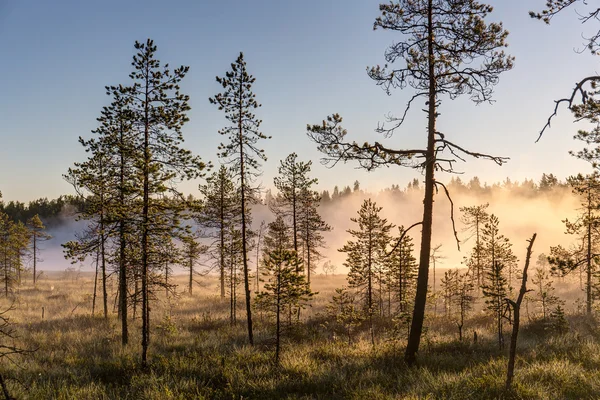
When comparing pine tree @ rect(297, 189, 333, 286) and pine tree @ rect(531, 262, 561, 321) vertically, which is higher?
pine tree @ rect(297, 189, 333, 286)

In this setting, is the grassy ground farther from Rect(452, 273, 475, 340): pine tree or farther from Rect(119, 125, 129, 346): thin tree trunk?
Rect(452, 273, 475, 340): pine tree

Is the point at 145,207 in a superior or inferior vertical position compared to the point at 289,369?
superior

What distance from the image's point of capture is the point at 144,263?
14.0 meters

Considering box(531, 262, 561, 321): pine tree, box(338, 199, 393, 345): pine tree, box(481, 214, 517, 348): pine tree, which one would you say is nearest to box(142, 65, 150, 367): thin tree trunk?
box(338, 199, 393, 345): pine tree

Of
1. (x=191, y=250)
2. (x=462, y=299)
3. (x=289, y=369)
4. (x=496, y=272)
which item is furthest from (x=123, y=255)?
(x=462, y=299)

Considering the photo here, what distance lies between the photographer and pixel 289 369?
12.0m

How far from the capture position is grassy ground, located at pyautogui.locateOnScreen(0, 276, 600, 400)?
30.1 feet

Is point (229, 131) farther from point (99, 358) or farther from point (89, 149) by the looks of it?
point (99, 358)

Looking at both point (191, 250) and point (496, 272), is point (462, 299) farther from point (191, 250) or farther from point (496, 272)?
point (191, 250)

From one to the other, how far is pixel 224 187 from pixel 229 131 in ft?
41.0

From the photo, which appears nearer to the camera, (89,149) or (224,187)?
(89,149)

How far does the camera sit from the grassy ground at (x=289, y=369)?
9164 mm

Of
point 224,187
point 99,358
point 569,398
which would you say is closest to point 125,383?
point 99,358

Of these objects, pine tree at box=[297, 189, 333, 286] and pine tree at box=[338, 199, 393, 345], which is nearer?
pine tree at box=[338, 199, 393, 345]
